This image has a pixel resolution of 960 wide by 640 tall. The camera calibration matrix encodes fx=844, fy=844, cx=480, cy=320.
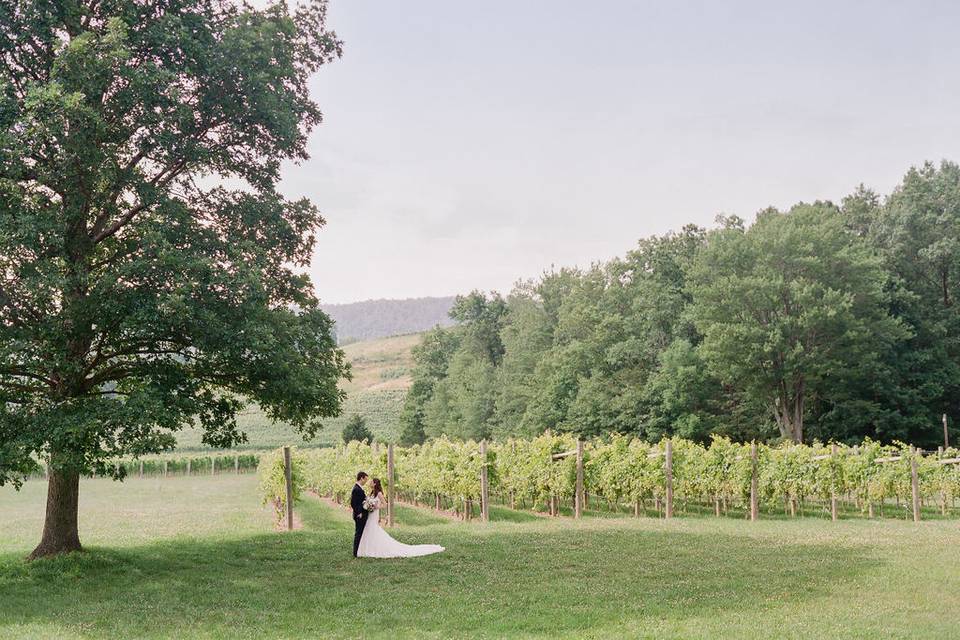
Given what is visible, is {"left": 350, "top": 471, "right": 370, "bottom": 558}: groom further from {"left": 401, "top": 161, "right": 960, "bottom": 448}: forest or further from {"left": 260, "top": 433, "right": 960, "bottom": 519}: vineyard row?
{"left": 401, "top": 161, "right": 960, "bottom": 448}: forest

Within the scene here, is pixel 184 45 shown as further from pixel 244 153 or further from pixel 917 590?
pixel 917 590

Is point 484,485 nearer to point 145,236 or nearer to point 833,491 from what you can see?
point 833,491

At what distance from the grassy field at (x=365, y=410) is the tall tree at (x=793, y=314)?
101ft

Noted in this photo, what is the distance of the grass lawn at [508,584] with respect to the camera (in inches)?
394

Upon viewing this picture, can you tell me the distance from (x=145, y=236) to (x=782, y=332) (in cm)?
3725

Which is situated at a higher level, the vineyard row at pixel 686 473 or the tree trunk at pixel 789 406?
the tree trunk at pixel 789 406

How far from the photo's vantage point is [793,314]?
4459 cm

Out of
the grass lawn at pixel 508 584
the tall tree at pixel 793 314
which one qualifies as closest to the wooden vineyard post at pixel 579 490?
the grass lawn at pixel 508 584

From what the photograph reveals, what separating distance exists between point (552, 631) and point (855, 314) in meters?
41.0

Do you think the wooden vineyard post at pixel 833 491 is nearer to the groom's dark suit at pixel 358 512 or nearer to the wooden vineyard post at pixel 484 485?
the wooden vineyard post at pixel 484 485

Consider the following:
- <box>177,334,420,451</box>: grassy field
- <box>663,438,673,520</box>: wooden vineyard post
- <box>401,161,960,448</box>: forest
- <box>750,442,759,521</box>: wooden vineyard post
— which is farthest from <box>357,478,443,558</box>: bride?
<box>177,334,420,451</box>: grassy field

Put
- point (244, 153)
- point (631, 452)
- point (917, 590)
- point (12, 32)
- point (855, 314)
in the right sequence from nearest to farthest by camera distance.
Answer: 1. point (917, 590)
2. point (12, 32)
3. point (244, 153)
4. point (631, 452)
5. point (855, 314)

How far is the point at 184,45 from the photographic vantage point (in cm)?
1418

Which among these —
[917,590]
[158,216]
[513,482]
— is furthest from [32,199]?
[513,482]
